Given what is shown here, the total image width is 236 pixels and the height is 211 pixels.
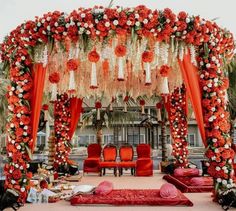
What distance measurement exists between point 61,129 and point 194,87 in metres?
5.35

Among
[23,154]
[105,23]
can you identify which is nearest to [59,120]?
[23,154]

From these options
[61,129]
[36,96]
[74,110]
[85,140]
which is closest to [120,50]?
[36,96]

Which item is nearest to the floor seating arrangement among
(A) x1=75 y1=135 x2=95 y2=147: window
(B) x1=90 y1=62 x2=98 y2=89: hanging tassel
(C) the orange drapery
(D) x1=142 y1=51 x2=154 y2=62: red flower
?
(C) the orange drapery

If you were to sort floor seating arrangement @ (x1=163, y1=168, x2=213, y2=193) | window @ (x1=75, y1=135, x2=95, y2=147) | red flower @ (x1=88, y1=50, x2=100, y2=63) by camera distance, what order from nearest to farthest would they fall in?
red flower @ (x1=88, y1=50, x2=100, y2=63), floor seating arrangement @ (x1=163, y1=168, x2=213, y2=193), window @ (x1=75, y1=135, x2=95, y2=147)

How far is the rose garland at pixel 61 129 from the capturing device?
962 cm

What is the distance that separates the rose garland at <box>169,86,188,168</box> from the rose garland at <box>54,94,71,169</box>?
10.7 ft

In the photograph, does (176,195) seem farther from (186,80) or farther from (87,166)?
(87,166)

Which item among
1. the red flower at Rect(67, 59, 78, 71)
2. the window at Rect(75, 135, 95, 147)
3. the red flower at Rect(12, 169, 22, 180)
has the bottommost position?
the red flower at Rect(12, 169, 22, 180)

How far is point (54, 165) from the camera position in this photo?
962 centimetres

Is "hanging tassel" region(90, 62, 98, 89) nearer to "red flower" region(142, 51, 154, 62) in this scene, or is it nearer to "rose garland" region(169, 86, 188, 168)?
"red flower" region(142, 51, 154, 62)

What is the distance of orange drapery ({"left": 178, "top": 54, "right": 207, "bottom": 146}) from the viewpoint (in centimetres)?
547

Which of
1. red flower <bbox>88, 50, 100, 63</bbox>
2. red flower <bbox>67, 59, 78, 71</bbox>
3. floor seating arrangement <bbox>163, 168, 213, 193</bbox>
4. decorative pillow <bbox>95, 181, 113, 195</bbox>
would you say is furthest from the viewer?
floor seating arrangement <bbox>163, 168, 213, 193</bbox>

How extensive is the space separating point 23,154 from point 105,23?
8.65 ft

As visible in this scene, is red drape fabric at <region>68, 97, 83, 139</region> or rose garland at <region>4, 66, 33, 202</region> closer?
rose garland at <region>4, 66, 33, 202</region>
